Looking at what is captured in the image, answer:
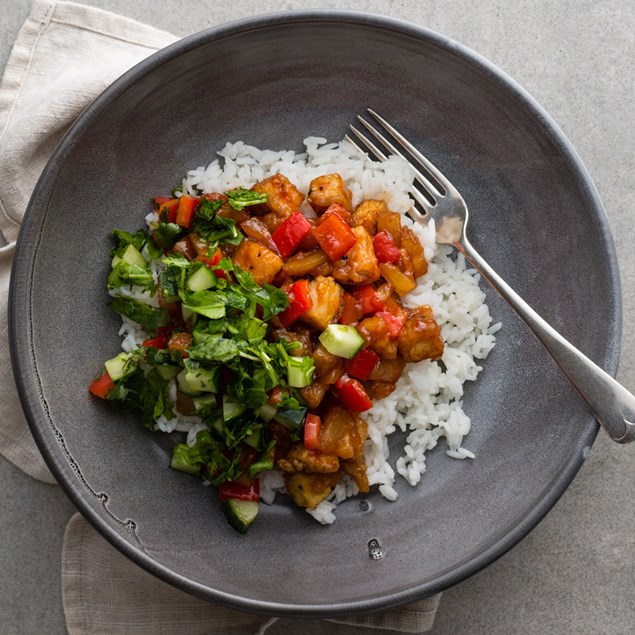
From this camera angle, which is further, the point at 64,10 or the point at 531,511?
the point at 64,10

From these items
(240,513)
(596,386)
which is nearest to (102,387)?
(240,513)

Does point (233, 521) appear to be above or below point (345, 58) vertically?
below

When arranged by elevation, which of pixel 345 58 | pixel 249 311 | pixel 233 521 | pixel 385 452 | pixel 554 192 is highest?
pixel 345 58

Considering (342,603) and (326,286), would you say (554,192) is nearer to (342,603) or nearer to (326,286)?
(326,286)

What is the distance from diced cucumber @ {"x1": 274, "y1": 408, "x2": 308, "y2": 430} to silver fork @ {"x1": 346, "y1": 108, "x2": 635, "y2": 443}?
1196 mm

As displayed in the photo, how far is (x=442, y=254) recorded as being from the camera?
12.7 feet

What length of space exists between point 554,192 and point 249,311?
1.75 metres

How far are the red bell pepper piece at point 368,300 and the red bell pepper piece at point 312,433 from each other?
621 mm

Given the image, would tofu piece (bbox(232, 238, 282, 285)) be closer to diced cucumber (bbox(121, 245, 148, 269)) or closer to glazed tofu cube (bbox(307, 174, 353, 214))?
glazed tofu cube (bbox(307, 174, 353, 214))

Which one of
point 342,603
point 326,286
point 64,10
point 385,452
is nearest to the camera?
point 342,603

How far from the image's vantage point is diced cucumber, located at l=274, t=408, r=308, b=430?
337 centimetres

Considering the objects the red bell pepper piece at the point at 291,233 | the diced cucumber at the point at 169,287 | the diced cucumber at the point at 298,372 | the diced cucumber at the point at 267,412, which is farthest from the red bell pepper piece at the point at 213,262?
the diced cucumber at the point at 267,412

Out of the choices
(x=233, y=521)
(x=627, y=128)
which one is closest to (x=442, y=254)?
(x=627, y=128)

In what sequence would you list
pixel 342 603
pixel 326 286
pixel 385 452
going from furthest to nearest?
pixel 385 452 < pixel 326 286 < pixel 342 603
